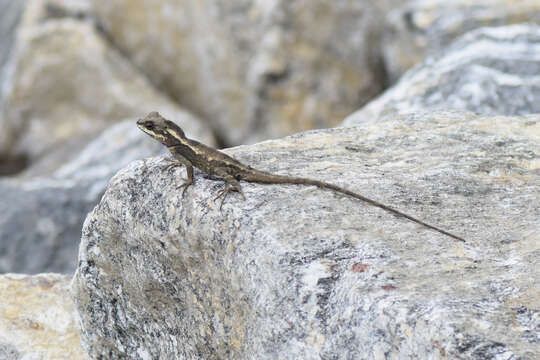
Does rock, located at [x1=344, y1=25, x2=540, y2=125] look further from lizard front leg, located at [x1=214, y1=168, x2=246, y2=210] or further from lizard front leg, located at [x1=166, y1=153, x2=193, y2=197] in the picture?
lizard front leg, located at [x1=214, y1=168, x2=246, y2=210]

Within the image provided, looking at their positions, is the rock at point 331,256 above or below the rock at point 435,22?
below

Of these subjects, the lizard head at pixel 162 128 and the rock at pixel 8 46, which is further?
the rock at pixel 8 46

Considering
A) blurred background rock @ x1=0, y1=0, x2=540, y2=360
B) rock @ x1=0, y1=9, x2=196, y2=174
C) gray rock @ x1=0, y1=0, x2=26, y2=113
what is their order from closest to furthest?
blurred background rock @ x1=0, y1=0, x2=540, y2=360 < rock @ x1=0, y1=9, x2=196, y2=174 < gray rock @ x1=0, y1=0, x2=26, y2=113

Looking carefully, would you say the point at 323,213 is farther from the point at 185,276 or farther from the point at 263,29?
the point at 263,29

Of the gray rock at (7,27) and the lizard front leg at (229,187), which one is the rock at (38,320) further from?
the gray rock at (7,27)

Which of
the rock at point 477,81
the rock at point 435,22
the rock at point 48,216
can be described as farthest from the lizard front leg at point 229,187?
the rock at point 435,22

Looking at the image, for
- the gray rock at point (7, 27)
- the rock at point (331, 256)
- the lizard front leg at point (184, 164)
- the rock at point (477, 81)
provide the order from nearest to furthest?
the rock at point (331, 256), the lizard front leg at point (184, 164), the rock at point (477, 81), the gray rock at point (7, 27)

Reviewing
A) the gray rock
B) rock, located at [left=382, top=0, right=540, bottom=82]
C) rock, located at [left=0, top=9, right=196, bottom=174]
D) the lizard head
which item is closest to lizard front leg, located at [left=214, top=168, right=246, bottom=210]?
the lizard head

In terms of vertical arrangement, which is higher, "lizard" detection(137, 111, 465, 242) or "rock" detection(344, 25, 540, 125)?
"rock" detection(344, 25, 540, 125)
